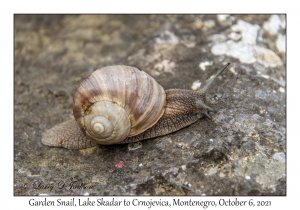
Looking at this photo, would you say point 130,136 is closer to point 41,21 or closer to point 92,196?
point 92,196

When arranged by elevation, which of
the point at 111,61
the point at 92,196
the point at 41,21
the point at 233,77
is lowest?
the point at 92,196

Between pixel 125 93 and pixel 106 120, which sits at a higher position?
pixel 125 93

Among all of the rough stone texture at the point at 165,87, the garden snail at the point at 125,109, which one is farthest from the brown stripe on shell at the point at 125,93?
the rough stone texture at the point at 165,87

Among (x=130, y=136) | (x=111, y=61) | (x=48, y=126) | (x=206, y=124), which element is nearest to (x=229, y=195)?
(x=206, y=124)

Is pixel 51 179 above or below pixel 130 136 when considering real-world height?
below

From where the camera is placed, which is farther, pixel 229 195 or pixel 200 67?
pixel 200 67

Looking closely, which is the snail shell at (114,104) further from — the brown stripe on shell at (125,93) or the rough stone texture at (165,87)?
the rough stone texture at (165,87)

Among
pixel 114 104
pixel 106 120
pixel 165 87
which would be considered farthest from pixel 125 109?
pixel 165 87

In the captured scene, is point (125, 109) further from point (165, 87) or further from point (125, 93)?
point (165, 87)
